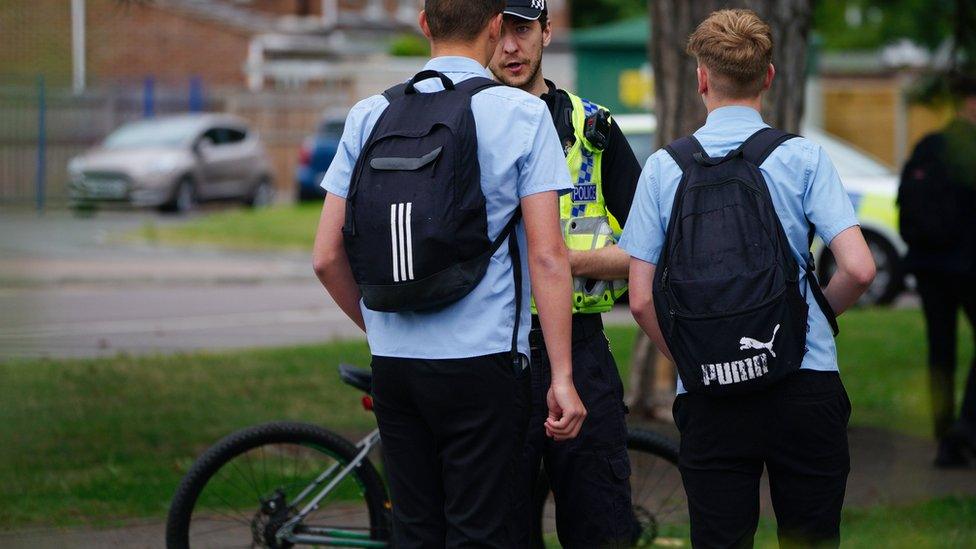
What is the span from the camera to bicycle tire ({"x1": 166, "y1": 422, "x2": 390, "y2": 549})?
13.8 ft

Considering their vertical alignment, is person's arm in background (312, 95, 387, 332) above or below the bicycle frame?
above

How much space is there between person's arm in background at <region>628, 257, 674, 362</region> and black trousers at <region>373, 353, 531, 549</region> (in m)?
0.38

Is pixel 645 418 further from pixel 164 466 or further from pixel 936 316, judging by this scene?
pixel 164 466

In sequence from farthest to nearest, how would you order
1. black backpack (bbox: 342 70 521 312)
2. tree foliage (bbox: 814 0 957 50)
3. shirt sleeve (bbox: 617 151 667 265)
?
tree foliage (bbox: 814 0 957 50), shirt sleeve (bbox: 617 151 667 265), black backpack (bbox: 342 70 521 312)

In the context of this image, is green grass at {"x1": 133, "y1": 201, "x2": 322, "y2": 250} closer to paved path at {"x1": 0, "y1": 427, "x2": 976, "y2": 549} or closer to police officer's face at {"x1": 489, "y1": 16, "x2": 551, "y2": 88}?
paved path at {"x1": 0, "y1": 427, "x2": 976, "y2": 549}

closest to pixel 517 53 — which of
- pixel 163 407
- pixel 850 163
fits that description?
pixel 163 407

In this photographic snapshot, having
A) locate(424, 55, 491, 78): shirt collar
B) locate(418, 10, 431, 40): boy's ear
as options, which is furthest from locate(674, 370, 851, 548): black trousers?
locate(418, 10, 431, 40): boy's ear

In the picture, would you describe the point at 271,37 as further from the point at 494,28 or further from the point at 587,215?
the point at 494,28

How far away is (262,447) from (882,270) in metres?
10.1

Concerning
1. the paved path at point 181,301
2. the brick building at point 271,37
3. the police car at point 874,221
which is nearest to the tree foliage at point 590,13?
the brick building at point 271,37

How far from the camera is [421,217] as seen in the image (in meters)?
2.84

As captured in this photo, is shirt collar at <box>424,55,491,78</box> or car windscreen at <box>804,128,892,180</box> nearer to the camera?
shirt collar at <box>424,55,491,78</box>

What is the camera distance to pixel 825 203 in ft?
10.2

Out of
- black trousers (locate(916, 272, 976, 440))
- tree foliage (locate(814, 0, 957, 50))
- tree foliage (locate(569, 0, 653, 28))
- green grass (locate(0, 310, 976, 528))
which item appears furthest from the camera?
tree foliage (locate(569, 0, 653, 28))
